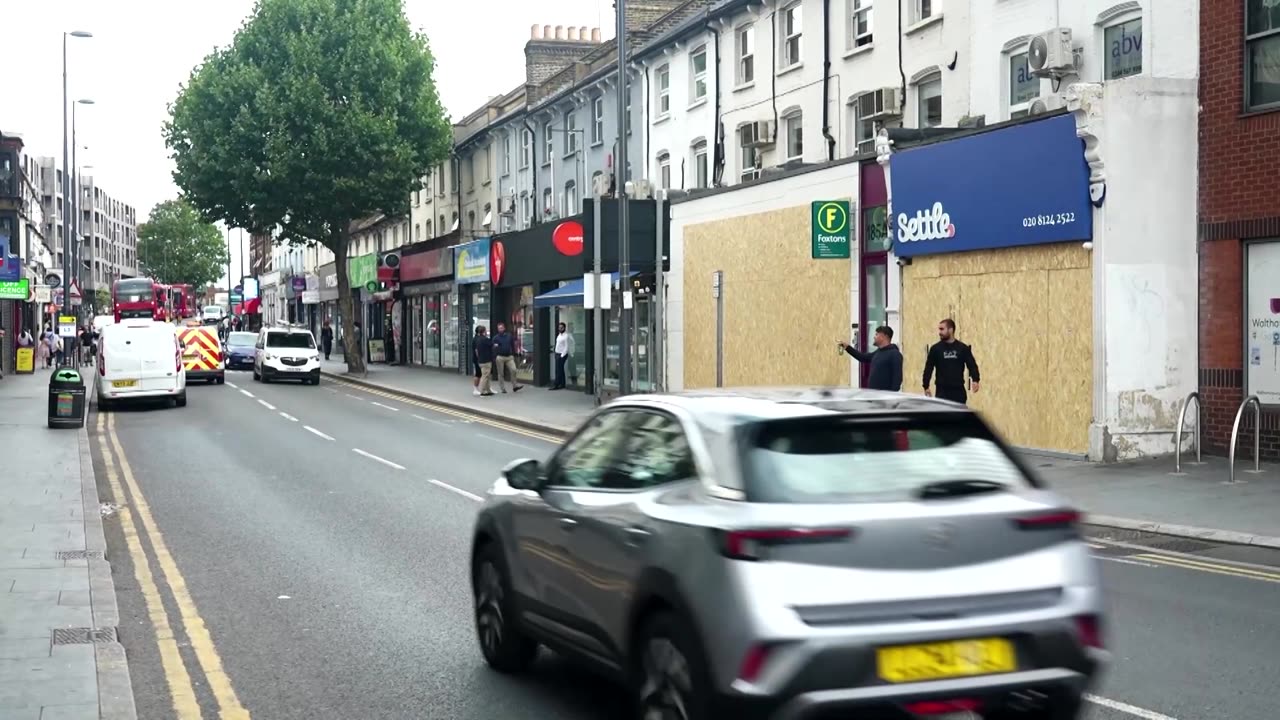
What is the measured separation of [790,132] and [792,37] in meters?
1.97

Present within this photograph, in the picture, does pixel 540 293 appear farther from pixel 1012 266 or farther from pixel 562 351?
pixel 1012 266

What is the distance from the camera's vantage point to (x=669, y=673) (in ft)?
17.3

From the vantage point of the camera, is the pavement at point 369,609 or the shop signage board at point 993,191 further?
the shop signage board at point 993,191

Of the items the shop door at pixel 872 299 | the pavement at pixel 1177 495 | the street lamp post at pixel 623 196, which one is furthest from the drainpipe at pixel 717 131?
the pavement at pixel 1177 495

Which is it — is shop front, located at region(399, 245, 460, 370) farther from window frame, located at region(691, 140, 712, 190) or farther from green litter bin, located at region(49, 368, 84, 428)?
green litter bin, located at region(49, 368, 84, 428)

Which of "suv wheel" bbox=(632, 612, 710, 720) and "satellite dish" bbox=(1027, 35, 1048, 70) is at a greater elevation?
"satellite dish" bbox=(1027, 35, 1048, 70)

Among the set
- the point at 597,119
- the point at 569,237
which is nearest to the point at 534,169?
the point at 597,119

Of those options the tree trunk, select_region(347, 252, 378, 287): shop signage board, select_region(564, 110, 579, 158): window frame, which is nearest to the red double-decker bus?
select_region(347, 252, 378, 287): shop signage board

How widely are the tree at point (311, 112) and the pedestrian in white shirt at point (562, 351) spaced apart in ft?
42.6

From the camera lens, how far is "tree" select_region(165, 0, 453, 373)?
150 ft

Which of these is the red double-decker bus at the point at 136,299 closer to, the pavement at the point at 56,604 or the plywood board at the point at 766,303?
the plywood board at the point at 766,303

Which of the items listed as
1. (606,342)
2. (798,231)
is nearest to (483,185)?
(606,342)

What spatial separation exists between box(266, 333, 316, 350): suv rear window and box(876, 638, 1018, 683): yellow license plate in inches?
1560

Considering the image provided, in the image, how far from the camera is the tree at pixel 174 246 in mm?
171750
